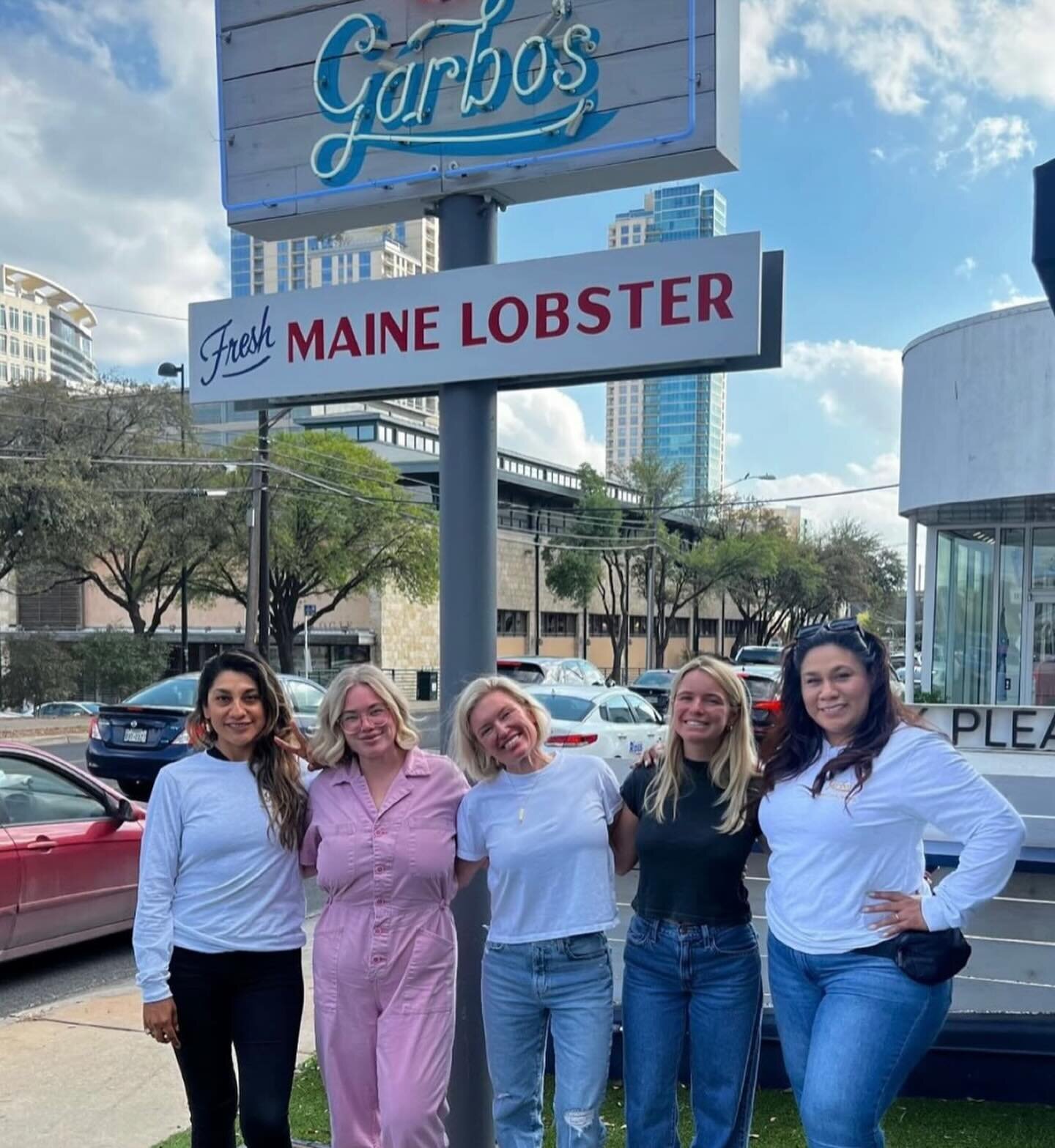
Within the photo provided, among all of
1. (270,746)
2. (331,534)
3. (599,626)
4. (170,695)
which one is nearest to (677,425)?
(599,626)

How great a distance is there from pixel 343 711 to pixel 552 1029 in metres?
1.05

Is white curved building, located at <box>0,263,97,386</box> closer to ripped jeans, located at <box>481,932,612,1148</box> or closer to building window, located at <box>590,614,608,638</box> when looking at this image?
building window, located at <box>590,614,608,638</box>

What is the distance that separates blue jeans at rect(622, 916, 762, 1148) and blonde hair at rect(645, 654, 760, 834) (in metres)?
0.31

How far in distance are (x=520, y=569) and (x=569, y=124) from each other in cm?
4671

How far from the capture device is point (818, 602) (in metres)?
63.0

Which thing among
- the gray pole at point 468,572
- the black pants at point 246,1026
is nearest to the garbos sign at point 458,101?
the gray pole at point 468,572

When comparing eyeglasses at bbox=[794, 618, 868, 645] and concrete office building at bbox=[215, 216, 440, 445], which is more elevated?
concrete office building at bbox=[215, 216, 440, 445]

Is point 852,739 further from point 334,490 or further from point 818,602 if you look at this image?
point 818,602

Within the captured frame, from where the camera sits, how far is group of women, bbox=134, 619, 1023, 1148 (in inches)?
112

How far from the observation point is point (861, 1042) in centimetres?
247

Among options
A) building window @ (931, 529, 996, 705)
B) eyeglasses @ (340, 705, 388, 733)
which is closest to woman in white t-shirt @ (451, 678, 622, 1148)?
eyeglasses @ (340, 705, 388, 733)

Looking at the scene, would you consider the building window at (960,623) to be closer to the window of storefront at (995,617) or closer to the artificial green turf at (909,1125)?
the window of storefront at (995,617)

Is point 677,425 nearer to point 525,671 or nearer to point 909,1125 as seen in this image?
point 525,671

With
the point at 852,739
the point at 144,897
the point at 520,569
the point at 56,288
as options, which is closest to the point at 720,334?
the point at 852,739
